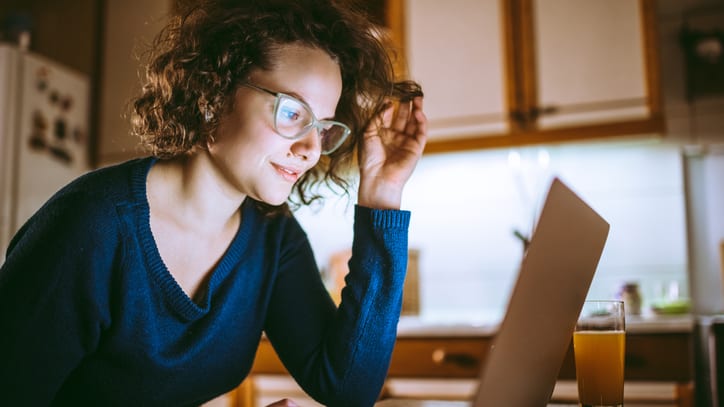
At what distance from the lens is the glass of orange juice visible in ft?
2.57

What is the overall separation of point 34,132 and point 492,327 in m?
1.99

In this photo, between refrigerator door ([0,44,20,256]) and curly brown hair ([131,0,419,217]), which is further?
refrigerator door ([0,44,20,256])

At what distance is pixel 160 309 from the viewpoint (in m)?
0.93

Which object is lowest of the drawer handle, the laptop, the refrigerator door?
the drawer handle

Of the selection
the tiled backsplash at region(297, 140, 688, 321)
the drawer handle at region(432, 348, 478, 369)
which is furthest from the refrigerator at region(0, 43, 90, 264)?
the drawer handle at region(432, 348, 478, 369)

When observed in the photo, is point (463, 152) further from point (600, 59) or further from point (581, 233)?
point (581, 233)

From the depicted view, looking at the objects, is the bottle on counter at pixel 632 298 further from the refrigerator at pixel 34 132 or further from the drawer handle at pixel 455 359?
the refrigerator at pixel 34 132

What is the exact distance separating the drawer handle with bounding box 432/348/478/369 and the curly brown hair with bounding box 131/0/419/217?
47.3 inches

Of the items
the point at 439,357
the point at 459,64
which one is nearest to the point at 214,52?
the point at 439,357

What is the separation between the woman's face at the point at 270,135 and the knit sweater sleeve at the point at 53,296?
7.7 inches

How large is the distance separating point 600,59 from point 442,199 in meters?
0.80

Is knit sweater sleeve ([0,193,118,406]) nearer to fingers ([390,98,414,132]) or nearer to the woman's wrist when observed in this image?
the woman's wrist

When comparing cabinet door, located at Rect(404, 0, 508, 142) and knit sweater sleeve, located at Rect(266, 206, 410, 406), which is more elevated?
cabinet door, located at Rect(404, 0, 508, 142)

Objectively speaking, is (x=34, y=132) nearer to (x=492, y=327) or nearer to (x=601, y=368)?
(x=492, y=327)
